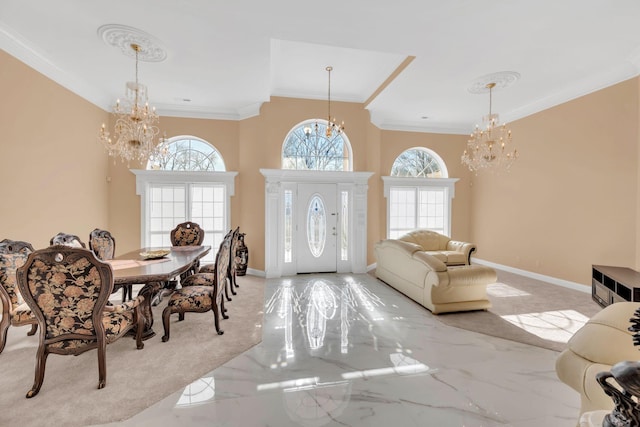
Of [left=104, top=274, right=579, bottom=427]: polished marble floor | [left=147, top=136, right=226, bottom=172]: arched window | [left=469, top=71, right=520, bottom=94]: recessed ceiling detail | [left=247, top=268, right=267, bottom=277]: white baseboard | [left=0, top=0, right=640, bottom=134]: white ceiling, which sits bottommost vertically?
[left=104, top=274, right=579, bottom=427]: polished marble floor

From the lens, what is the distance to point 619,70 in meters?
4.21

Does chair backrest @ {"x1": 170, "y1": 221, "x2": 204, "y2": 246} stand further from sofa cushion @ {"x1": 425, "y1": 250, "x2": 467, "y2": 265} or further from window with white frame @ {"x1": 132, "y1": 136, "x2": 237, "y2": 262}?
sofa cushion @ {"x1": 425, "y1": 250, "x2": 467, "y2": 265}

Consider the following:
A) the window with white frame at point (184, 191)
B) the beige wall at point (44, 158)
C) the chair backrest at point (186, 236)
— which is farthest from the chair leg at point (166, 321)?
the window with white frame at point (184, 191)

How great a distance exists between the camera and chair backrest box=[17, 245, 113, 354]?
6.63 ft

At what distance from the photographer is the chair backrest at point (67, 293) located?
→ 79.5 inches

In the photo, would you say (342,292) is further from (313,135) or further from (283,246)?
(313,135)

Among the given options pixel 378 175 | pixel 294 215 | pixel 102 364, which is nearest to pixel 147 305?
pixel 102 364

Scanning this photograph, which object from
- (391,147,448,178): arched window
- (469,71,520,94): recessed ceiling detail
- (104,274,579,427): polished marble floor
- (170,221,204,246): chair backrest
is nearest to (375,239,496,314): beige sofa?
(104,274,579,427): polished marble floor

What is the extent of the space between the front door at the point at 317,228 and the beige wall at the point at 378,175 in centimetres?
81

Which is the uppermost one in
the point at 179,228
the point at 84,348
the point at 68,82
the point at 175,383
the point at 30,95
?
the point at 68,82

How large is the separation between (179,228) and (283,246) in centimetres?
196

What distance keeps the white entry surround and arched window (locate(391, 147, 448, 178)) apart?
1.57 meters

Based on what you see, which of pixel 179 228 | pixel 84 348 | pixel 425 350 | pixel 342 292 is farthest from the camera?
pixel 179 228

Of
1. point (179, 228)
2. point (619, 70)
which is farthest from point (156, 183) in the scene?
point (619, 70)
